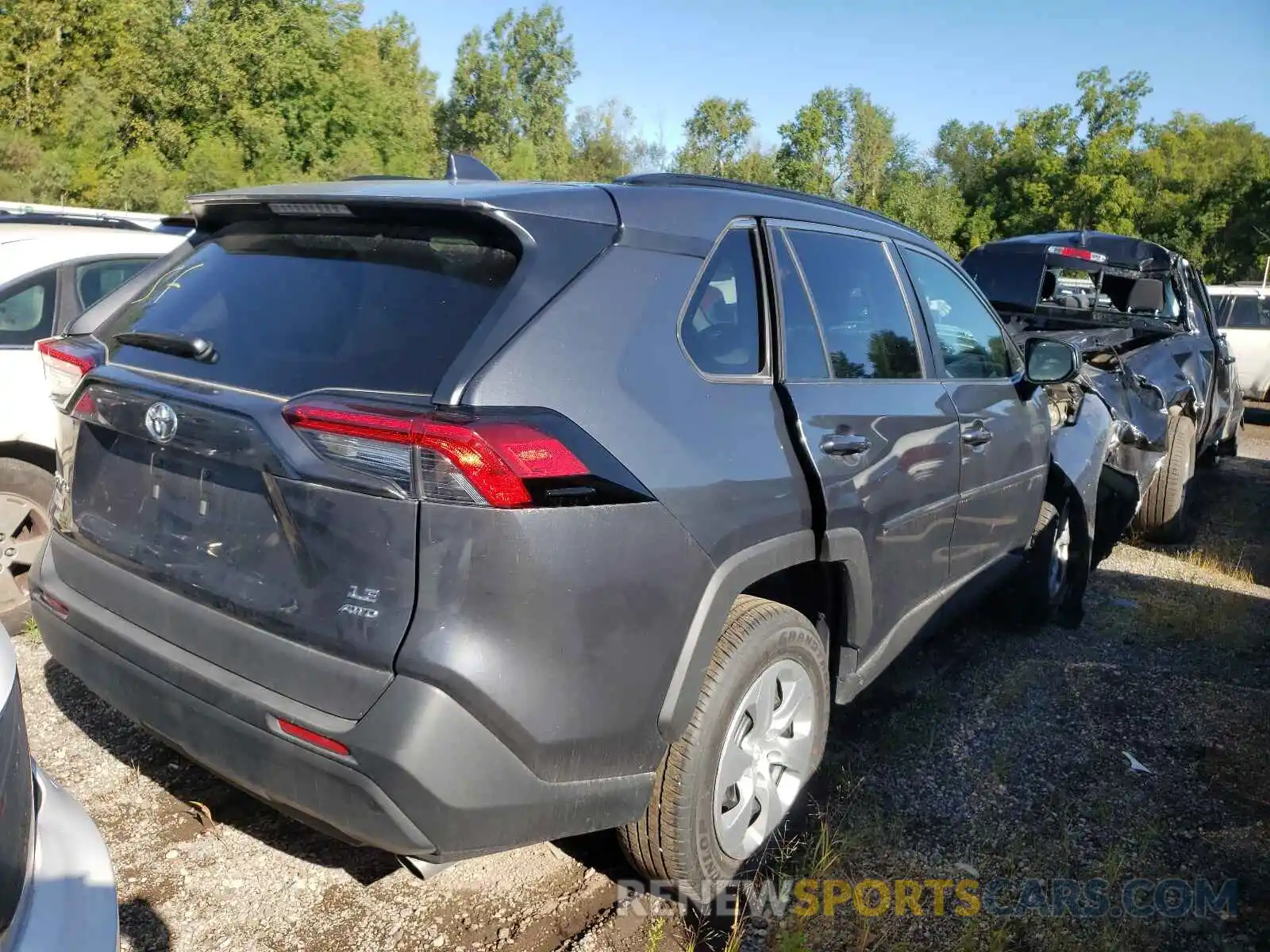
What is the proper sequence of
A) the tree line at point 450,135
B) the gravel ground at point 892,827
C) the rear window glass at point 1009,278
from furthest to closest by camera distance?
the tree line at point 450,135 < the rear window glass at point 1009,278 < the gravel ground at point 892,827

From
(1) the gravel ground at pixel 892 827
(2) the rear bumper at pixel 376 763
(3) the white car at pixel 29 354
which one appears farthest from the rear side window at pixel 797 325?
(3) the white car at pixel 29 354

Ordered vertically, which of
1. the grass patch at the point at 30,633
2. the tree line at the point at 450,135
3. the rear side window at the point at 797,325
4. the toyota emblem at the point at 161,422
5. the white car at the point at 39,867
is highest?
the tree line at the point at 450,135

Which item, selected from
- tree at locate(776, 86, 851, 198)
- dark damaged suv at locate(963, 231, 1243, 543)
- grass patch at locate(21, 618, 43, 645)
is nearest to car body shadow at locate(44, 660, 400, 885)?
grass patch at locate(21, 618, 43, 645)

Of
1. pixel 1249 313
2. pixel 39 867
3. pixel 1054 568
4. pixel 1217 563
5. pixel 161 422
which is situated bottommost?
pixel 1217 563

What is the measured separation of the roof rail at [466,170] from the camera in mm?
2746

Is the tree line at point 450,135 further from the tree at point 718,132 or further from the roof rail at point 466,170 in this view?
the roof rail at point 466,170

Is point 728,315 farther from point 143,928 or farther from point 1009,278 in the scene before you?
point 1009,278

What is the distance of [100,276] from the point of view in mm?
4793

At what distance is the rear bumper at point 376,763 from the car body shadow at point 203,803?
476 millimetres

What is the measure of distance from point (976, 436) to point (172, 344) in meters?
2.86

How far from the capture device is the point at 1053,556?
196 inches

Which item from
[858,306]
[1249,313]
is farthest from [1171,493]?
[1249,313]

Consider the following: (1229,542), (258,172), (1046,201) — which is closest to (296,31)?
(258,172)

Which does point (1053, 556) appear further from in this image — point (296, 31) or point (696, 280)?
point (296, 31)
